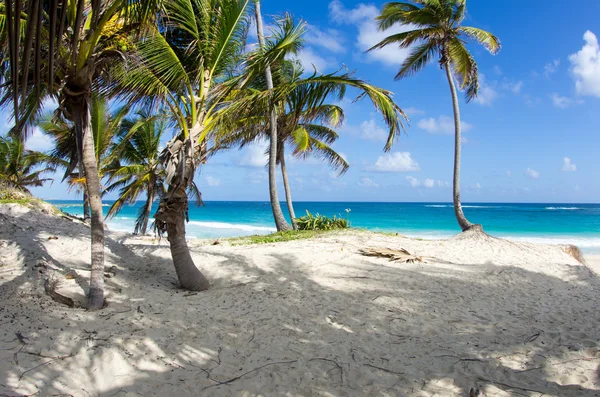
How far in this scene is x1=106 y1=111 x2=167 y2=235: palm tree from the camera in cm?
1445

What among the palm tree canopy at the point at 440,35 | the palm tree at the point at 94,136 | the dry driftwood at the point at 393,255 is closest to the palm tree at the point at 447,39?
the palm tree canopy at the point at 440,35

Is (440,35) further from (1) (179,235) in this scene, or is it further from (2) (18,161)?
(2) (18,161)

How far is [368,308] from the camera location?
18.2ft

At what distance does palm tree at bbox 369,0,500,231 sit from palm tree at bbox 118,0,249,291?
9332mm

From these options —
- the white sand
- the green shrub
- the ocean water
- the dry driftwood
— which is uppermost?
the green shrub

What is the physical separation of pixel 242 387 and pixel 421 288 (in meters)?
3.90

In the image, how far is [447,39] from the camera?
13.7 m

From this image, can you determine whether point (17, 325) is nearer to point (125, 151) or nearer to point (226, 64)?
point (226, 64)

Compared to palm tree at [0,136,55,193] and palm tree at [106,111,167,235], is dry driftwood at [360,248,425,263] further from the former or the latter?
palm tree at [0,136,55,193]

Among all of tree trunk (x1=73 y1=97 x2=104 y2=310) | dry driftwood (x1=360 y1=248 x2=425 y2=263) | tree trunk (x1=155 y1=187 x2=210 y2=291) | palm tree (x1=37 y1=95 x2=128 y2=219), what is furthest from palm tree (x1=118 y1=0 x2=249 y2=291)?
palm tree (x1=37 y1=95 x2=128 y2=219)

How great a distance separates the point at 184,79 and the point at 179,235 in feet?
7.92

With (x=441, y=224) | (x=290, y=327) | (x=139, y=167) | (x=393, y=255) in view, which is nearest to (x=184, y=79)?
(x=290, y=327)

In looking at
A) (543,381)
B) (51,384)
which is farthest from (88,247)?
(543,381)

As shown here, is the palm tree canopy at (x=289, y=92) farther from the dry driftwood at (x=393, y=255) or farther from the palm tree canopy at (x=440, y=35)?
the palm tree canopy at (x=440, y=35)
